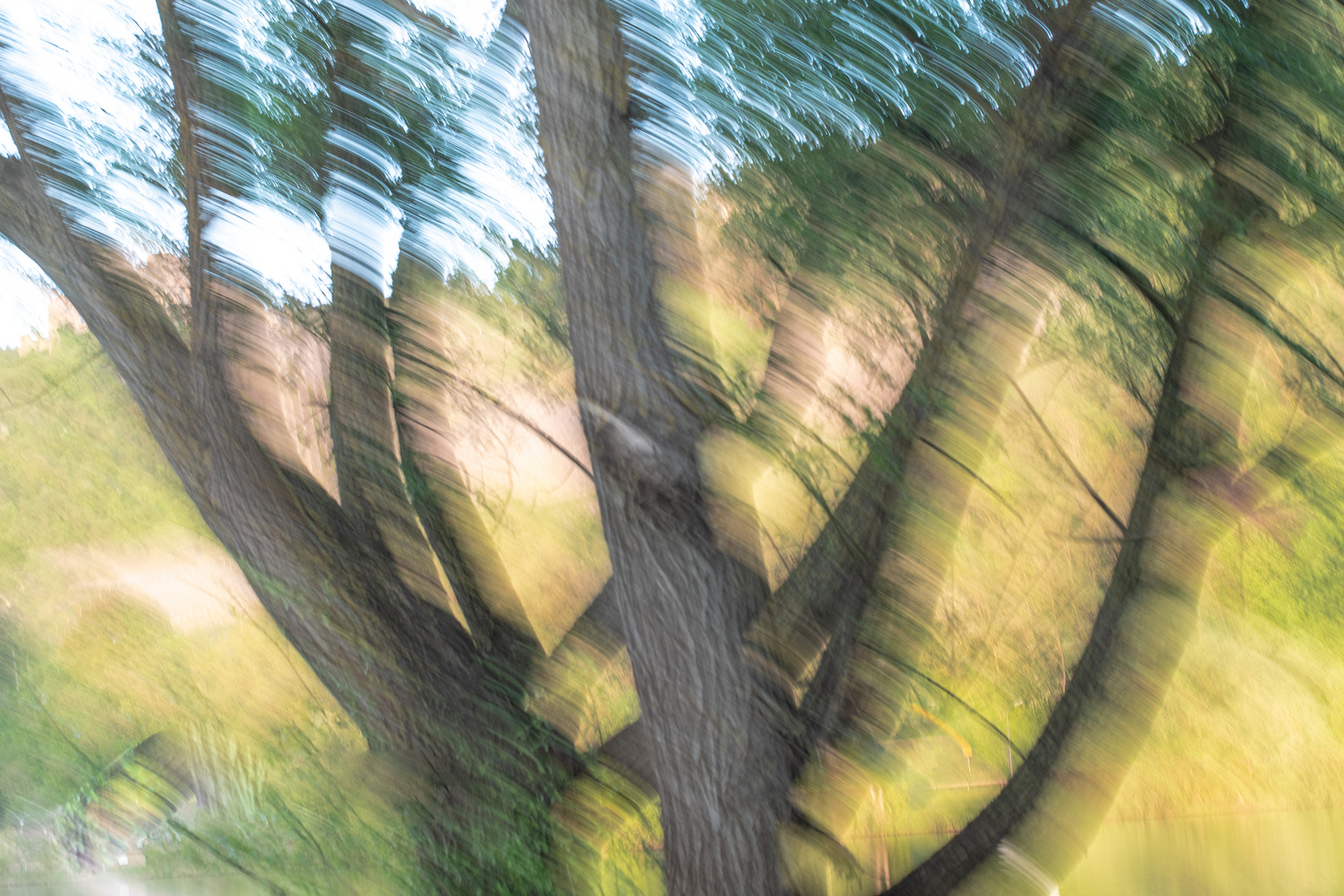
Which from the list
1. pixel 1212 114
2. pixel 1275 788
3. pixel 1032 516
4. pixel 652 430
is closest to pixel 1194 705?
pixel 1275 788

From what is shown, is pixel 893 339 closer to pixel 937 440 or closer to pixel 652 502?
pixel 937 440

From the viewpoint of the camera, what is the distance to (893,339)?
1392 millimetres

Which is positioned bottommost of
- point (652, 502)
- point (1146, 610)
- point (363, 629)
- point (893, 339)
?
point (363, 629)

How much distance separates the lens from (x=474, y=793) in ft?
4.87

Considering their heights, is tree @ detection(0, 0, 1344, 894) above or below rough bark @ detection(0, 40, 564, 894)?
above

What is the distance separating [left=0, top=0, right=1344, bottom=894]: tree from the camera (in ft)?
4.13

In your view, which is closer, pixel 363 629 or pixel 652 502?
pixel 652 502

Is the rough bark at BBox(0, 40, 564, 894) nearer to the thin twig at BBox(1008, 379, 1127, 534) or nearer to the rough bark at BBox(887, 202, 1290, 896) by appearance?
the rough bark at BBox(887, 202, 1290, 896)

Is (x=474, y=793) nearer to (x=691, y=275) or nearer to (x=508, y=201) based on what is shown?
(x=691, y=275)

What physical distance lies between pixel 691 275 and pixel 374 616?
818 mm

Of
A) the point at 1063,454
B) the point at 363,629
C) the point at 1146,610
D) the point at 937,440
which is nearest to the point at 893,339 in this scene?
the point at 937,440

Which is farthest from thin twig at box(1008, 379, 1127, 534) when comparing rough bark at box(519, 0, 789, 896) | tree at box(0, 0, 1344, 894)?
rough bark at box(519, 0, 789, 896)

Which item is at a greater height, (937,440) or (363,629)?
(937,440)

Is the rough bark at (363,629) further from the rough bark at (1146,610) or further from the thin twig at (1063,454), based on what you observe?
the thin twig at (1063,454)
